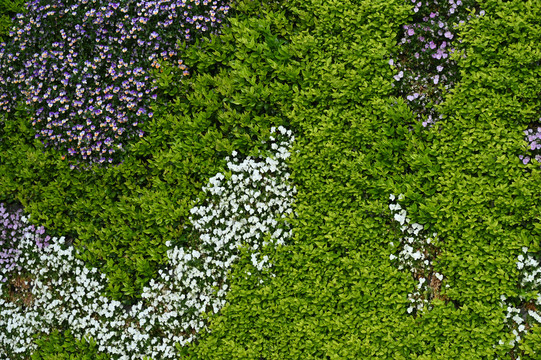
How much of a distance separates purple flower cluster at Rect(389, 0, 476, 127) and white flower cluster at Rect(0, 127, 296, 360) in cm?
137

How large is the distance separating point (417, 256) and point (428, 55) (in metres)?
2.04

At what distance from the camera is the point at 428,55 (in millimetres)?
5391

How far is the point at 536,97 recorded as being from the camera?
16.0 feet

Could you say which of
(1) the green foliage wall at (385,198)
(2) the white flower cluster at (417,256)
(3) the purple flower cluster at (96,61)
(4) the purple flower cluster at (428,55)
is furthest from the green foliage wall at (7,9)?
(2) the white flower cluster at (417,256)

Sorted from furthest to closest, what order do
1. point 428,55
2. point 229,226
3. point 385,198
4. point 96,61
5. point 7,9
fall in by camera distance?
point 7,9 → point 96,61 → point 229,226 → point 428,55 → point 385,198

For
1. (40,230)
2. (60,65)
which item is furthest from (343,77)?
(40,230)

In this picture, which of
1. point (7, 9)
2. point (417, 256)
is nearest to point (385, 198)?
point (417, 256)

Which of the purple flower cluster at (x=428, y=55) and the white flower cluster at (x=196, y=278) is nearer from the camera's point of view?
the purple flower cluster at (x=428, y=55)

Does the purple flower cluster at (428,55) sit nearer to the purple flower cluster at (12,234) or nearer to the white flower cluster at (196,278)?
the white flower cluster at (196,278)

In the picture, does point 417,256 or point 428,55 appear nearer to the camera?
point 417,256

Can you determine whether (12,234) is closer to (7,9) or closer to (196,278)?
(196,278)

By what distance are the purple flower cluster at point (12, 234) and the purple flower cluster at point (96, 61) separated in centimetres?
109

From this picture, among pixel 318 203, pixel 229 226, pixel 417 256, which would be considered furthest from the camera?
pixel 229 226

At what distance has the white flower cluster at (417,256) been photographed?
5055mm
